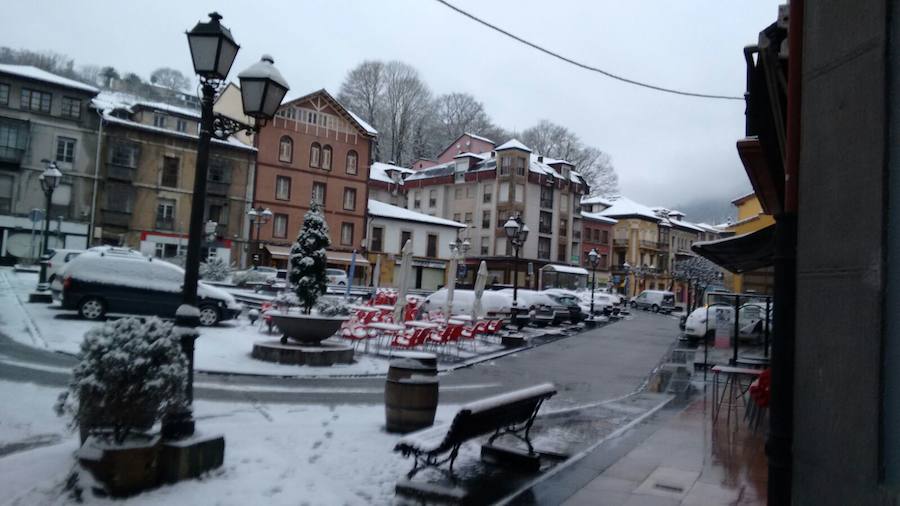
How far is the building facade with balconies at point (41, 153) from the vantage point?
37.6 m

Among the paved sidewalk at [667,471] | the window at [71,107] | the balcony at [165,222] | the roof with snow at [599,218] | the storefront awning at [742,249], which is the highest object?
the window at [71,107]

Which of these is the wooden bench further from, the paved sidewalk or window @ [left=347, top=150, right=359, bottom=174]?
window @ [left=347, top=150, right=359, bottom=174]

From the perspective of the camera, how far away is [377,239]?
50.8m

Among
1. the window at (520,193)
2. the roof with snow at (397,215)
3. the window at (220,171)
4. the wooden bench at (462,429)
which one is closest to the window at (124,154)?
the window at (220,171)

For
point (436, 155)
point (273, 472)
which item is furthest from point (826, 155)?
point (436, 155)

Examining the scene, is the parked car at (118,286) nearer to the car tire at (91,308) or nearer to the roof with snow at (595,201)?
the car tire at (91,308)

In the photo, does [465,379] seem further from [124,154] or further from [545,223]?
[545,223]

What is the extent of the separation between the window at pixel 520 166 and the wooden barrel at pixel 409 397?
51.6m

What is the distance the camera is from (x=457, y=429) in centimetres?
525

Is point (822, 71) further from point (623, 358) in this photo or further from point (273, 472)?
point (623, 358)

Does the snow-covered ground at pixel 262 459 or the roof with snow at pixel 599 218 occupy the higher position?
the roof with snow at pixel 599 218

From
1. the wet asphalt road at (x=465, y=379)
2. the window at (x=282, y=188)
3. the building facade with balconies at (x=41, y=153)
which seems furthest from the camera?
the window at (x=282, y=188)

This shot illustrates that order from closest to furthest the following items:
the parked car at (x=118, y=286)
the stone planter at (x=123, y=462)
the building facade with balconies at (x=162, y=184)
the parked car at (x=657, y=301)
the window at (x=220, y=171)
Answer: the stone planter at (x=123, y=462) < the parked car at (x=118, y=286) < the building facade with balconies at (x=162, y=184) < the window at (x=220, y=171) < the parked car at (x=657, y=301)

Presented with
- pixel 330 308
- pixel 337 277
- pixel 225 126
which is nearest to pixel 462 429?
pixel 225 126
